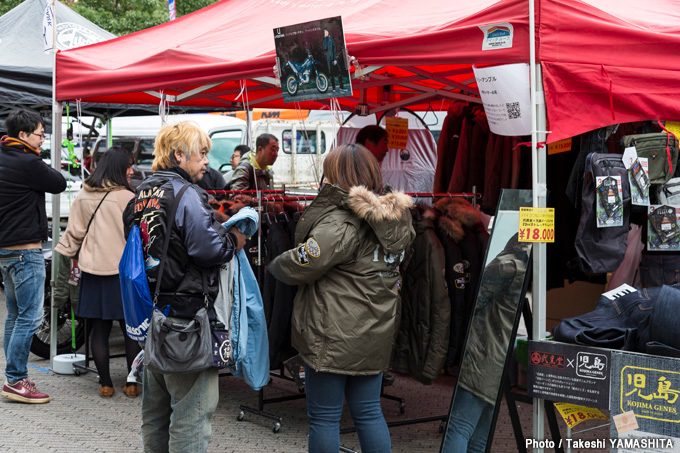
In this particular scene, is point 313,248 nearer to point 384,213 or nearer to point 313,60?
point 384,213

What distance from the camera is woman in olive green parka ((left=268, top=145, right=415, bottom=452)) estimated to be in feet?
11.6

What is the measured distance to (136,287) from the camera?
3350 mm

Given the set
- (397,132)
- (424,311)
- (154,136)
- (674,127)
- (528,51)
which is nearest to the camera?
(528,51)

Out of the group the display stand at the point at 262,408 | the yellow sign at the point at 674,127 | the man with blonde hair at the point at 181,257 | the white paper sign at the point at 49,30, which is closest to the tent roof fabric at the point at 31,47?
the white paper sign at the point at 49,30

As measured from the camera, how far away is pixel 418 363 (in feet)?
14.8

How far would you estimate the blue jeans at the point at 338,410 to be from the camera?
3.62 metres

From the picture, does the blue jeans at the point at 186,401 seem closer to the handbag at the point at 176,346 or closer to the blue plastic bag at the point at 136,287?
the handbag at the point at 176,346

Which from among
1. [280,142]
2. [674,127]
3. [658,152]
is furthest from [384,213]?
[280,142]

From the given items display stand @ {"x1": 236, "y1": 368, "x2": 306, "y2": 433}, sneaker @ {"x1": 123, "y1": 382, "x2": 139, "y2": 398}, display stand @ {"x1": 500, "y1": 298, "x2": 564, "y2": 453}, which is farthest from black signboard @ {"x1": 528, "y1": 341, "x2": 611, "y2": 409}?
sneaker @ {"x1": 123, "y1": 382, "x2": 139, "y2": 398}

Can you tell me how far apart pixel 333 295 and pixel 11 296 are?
10.3 feet

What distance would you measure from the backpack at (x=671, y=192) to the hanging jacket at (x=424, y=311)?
1.30m

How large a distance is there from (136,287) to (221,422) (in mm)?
2227

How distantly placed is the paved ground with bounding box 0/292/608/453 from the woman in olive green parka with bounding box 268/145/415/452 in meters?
1.19

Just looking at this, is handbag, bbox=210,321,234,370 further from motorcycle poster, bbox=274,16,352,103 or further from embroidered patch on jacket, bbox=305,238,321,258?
motorcycle poster, bbox=274,16,352,103
